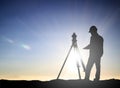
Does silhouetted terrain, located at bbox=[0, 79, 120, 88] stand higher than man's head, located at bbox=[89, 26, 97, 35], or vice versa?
man's head, located at bbox=[89, 26, 97, 35]

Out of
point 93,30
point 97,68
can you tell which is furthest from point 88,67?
point 93,30

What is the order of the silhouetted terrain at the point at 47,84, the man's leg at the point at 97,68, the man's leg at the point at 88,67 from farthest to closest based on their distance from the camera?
1. the man's leg at the point at 88,67
2. the man's leg at the point at 97,68
3. the silhouetted terrain at the point at 47,84

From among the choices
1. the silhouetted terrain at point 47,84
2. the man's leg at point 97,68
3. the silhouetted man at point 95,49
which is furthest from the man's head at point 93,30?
the silhouetted terrain at point 47,84

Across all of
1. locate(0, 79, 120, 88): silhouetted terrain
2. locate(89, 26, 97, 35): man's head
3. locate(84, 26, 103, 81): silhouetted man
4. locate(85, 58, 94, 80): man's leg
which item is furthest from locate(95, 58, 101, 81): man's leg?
locate(0, 79, 120, 88): silhouetted terrain

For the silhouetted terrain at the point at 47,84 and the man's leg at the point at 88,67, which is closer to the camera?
the silhouetted terrain at the point at 47,84

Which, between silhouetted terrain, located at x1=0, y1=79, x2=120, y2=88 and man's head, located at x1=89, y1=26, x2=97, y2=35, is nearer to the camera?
silhouetted terrain, located at x1=0, y1=79, x2=120, y2=88

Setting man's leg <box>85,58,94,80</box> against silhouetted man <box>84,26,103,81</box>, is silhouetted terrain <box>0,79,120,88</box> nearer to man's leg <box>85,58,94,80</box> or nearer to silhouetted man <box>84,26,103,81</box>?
man's leg <box>85,58,94,80</box>

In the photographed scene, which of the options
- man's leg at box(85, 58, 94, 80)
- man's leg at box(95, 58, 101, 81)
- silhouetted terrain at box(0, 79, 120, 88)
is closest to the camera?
silhouetted terrain at box(0, 79, 120, 88)

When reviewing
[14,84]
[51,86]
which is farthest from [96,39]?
[14,84]

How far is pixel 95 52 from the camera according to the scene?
47.0ft

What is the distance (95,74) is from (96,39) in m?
2.09

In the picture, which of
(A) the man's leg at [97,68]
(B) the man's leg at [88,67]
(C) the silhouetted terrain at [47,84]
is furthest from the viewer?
(B) the man's leg at [88,67]

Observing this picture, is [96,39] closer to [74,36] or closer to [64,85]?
[64,85]

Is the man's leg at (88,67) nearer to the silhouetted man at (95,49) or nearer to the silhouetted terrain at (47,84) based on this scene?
the silhouetted man at (95,49)
